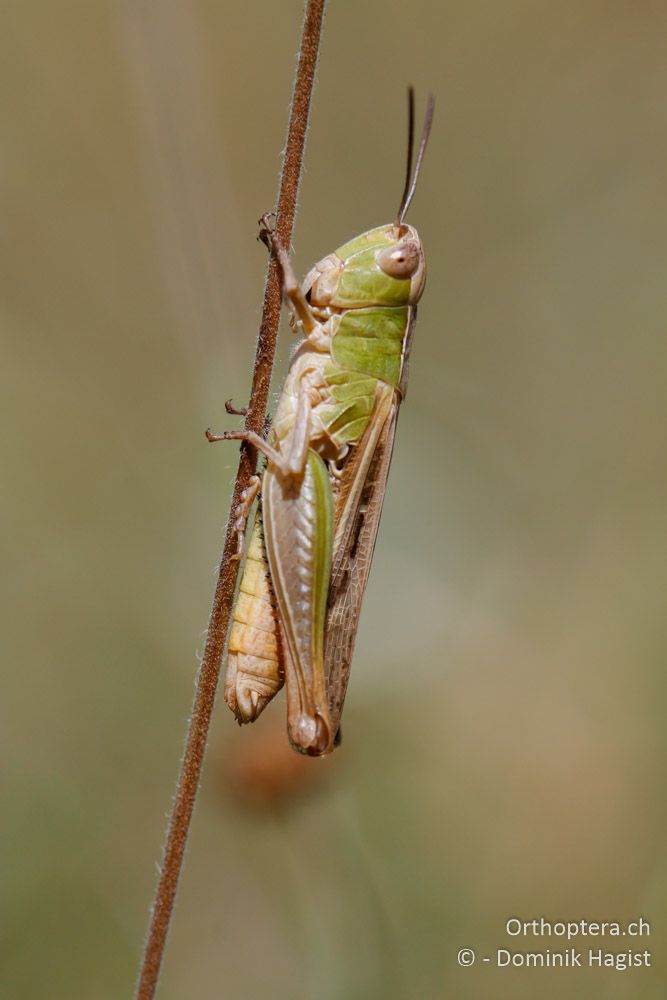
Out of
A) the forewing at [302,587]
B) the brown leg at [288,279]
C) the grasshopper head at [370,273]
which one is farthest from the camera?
the grasshopper head at [370,273]

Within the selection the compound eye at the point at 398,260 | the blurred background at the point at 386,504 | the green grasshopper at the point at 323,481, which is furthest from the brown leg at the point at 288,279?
the blurred background at the point at 386,504

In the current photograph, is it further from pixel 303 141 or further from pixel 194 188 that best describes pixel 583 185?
pixel 303 141

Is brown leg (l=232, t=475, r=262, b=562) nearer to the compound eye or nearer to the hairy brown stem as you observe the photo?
the hairy brown stem

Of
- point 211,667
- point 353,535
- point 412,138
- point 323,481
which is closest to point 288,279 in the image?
point 412,138

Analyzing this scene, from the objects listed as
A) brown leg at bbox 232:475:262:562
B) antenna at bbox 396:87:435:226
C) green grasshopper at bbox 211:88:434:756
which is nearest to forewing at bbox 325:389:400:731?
green grasshopper at bbox 211:88:434:756

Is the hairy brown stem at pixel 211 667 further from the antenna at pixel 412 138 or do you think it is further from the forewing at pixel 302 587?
the forewing at pixel 302 587

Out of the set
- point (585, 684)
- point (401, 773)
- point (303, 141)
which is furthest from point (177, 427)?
point (303, 141)
